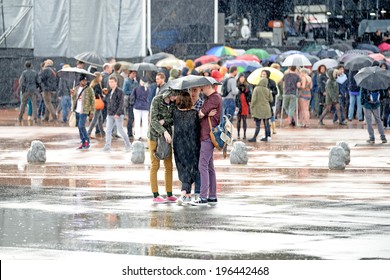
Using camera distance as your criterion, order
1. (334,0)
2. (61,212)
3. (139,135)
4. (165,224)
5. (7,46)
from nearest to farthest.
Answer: (165,224), (61,212), (139,135), (7,46), (334,0)

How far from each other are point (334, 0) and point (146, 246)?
55368mm

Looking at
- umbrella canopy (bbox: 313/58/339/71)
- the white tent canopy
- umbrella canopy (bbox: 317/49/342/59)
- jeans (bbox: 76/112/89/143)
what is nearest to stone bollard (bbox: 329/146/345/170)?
jeans (bbox: 76/112/89/143)

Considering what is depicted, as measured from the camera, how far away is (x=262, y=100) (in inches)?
1094

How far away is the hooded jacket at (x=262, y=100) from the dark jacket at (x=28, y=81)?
32.0ft

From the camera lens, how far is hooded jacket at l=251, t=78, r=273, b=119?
27719 millimetres

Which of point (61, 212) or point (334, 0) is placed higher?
point (334, 0)

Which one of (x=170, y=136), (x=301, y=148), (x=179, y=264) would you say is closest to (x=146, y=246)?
(x=179, y=264)

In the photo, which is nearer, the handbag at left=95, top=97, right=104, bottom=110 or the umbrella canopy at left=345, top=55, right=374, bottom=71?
the handbag at left=95, top=97, right=104, bottom=110

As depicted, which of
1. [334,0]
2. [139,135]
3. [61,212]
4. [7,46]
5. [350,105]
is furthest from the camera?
[334,0]

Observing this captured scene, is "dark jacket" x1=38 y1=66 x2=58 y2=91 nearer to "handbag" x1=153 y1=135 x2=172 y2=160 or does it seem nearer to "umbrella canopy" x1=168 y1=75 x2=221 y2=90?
"handbag" x1=153 y1=135 x2=172 y2=160

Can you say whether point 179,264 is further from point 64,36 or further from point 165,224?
point 64,36

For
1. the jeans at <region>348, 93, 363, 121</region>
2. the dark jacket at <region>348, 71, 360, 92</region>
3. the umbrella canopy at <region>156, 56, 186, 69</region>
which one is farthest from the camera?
the umbrella canopy at <region>156, 56, 186, 69</region>

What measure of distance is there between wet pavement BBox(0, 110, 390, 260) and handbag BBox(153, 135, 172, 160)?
0.69 meters

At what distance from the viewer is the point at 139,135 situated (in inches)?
1122
